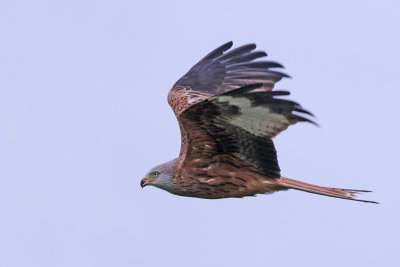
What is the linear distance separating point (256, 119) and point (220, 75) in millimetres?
4425

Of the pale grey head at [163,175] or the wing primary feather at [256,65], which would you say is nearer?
the pale grey head at [163,175]

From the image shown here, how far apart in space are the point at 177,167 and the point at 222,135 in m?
1.16

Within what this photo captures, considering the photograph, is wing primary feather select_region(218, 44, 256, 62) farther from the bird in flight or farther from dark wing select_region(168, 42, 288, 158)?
the bird in flight

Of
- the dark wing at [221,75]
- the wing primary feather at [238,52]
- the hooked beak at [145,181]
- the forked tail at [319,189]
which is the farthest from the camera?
the wing primary feather at [238,52]

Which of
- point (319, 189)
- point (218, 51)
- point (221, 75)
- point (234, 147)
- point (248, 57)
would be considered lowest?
point (319, 189)

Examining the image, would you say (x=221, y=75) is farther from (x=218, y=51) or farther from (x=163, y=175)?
(x=163, y=175)

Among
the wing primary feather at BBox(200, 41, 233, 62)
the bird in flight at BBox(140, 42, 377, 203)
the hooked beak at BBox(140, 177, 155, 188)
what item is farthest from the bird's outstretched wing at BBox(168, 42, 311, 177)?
the hooked beak at BBox(140, 177, 155, 188)

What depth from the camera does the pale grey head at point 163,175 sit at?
555 inches

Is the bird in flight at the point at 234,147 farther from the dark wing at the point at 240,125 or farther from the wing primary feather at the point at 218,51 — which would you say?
the wing primary feather at the point at 218,51

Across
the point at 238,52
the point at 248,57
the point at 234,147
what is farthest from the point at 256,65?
the point at 234,147

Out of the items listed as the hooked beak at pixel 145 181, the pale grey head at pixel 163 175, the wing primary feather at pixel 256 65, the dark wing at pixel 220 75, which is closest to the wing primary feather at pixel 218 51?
the dark wing at pixel 220 75

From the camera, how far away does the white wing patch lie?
12.3 m

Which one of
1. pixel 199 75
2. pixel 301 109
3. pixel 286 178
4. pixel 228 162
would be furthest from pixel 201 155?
pixel 199 75

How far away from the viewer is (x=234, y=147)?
44.5 feet
